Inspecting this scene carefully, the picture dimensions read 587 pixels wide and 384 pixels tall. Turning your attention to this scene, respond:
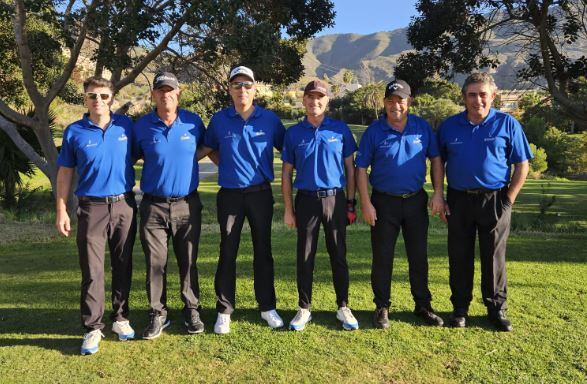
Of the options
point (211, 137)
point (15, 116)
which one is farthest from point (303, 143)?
point (15, 116)

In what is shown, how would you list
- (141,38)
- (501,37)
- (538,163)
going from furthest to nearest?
(538,163)
(501,37)
(141,38)

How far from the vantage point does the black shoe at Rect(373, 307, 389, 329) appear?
175 inches

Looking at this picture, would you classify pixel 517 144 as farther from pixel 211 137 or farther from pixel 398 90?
pixel 211 137

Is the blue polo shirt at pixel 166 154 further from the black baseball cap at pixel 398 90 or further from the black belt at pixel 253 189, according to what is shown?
the black baseball cap at pixel 398 90

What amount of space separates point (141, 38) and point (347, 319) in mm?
6742

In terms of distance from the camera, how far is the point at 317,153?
427cm

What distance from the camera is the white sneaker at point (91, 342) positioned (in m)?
4.04

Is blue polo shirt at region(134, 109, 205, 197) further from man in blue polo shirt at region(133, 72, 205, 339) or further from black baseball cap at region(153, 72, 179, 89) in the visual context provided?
black baseball cap at region(153, 72, 179, 89)

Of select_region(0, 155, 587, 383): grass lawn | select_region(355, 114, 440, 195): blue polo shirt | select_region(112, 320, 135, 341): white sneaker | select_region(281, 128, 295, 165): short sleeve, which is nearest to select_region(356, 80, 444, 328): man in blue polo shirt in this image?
select_region(355, 114, 440, 195): blue polo shirt

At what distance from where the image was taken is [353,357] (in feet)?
12.9

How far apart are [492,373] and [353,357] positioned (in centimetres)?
104

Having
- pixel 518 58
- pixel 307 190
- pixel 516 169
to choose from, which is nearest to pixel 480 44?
pixel 518 58

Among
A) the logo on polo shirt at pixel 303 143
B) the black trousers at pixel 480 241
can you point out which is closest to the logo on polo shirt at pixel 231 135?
the logo on polo shirt at pixel 303 143

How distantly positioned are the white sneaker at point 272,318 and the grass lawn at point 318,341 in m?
0.09
